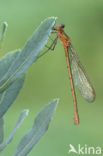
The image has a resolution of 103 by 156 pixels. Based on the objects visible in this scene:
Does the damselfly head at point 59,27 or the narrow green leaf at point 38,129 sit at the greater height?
the damselfly head at point 59,27

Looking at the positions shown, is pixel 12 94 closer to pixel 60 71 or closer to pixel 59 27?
pixel 59 27

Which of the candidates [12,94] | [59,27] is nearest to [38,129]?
[12,94]

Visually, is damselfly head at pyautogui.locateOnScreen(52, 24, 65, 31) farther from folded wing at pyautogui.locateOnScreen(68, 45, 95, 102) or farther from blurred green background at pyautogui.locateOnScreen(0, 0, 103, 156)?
blurred green background at pyautogui.locateOnScreen(0, 0, 103, 156)

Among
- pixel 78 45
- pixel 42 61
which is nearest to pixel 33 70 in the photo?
pixel 42 61

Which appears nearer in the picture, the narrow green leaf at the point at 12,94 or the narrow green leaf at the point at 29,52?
the narrow green leaf at the point at 29,52

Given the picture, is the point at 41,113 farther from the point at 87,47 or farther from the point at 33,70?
the point at 87,47

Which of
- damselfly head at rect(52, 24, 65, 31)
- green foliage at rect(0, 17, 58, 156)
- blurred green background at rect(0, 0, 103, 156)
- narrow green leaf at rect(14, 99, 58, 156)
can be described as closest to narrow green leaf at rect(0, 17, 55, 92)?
green foliage at rect(0, 17, 58, 156)

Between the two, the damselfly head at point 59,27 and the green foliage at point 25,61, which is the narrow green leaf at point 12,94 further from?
the damselfly head at point 59,27

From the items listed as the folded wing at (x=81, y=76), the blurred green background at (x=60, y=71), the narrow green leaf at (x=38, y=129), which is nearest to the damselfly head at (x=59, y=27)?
the folded wing at (x=81, y=76)

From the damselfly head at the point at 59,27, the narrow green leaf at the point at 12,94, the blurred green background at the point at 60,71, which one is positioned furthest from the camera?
the blurred green background at the point at 60,71
